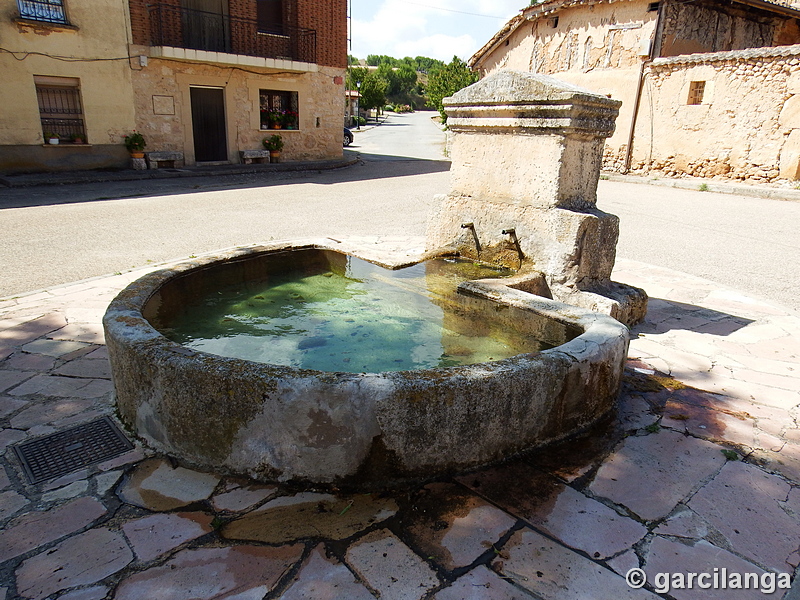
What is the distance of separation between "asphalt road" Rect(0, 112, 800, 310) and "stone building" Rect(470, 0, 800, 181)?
5.91 feet

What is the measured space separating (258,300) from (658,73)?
1516 cm

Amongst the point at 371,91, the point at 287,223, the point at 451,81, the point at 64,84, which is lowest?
the point at 287,223

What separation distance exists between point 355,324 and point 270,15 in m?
15.6

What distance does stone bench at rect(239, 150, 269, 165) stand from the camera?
48.9ft

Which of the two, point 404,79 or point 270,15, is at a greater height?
point 404,79

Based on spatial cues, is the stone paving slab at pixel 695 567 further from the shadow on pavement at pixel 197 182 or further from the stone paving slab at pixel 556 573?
the shadow on pavement at pixel 197 182

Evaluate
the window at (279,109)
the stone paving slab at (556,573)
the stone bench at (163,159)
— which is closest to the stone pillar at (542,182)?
the stone paving slab at (556,573)

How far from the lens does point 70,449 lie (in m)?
2.33

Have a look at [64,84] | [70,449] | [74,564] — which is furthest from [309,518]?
[64,84]

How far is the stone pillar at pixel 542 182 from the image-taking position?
3.50 m

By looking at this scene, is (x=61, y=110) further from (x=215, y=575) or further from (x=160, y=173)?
(x=215, y=575)


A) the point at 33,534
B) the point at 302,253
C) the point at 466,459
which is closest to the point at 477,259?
the point at 302,253

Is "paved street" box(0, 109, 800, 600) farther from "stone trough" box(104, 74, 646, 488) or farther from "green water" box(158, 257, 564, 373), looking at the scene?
"green water" box(158, 257, 564, 373)

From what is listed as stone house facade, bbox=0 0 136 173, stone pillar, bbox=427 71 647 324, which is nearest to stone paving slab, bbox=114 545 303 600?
stone pillar, bbox=427 71 647 324
